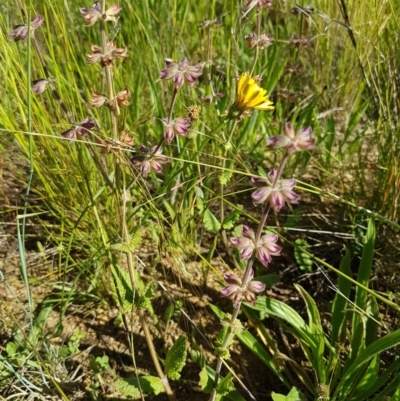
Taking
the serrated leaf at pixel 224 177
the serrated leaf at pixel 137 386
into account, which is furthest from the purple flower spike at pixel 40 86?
the serrated leaf at pixel 137 386

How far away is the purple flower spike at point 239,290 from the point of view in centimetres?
104

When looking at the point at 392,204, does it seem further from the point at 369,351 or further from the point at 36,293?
the point at 36,293

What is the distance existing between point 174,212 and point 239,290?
2.12ft

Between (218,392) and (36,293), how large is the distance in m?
0.75

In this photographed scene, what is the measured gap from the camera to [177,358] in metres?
1.30

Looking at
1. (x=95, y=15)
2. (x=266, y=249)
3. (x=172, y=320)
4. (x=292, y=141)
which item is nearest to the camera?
(x=292, y=141)

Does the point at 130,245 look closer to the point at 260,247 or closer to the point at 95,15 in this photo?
the point at 260,247

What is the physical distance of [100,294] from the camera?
1639 mm

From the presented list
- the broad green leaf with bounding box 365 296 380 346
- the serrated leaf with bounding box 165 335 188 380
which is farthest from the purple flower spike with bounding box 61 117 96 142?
the broad green leaf with bounding box 365 296 380 346

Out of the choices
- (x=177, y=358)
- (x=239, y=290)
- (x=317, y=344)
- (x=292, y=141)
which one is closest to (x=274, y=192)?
(x=292, y=141)

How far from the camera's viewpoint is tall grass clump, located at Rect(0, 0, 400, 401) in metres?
1.18

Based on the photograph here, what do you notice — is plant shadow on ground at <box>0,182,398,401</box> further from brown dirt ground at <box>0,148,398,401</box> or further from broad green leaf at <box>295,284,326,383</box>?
broad green leaf at <box>295,284,326,383</box>

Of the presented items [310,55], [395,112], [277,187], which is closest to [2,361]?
[277,187]

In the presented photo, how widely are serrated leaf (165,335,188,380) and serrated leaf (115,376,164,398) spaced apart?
6 cm
